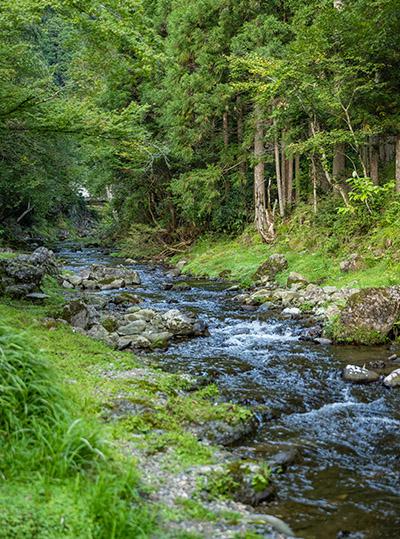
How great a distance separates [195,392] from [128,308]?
714 centimetres

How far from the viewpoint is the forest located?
424 centimetres

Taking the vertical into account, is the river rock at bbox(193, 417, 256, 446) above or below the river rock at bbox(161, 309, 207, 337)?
above

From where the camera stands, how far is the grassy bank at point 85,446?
11.6 ft

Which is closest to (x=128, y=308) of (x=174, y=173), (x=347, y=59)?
(x=347, y=59)

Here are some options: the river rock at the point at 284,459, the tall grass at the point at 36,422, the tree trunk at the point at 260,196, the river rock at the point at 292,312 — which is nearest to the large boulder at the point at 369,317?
the river rock at the point at 292,312

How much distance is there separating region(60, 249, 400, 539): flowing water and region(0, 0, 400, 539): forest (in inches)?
1.3

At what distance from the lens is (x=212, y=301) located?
1526 centimetres

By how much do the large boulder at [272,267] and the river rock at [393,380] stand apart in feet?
32.2

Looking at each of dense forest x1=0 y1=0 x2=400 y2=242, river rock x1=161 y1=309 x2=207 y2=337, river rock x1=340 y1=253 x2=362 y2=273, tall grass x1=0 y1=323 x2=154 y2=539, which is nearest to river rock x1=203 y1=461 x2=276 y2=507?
tall grass x1=0 y1=323 x2=154 y2=539

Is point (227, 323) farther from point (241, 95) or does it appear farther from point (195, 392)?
point (241, 95)

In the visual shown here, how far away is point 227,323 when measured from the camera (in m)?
12.2

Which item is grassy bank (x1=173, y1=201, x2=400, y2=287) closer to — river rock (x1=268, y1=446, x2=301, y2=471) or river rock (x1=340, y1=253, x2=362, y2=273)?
river rock (x1=340, y1=253, x2=362, y2=273)

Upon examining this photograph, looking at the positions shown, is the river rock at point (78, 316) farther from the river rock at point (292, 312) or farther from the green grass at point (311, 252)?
the green grass at point (311, 252)

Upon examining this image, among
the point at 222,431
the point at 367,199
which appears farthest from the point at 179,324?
the point at 367,199
